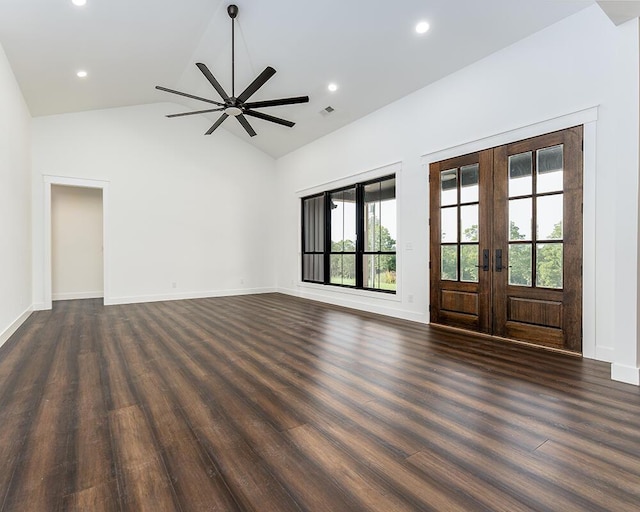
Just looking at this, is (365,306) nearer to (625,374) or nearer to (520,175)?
(520,175)

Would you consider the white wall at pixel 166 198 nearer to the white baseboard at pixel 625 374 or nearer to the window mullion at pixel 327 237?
the window mullion at pixel 327 237

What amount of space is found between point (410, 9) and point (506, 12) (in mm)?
1035

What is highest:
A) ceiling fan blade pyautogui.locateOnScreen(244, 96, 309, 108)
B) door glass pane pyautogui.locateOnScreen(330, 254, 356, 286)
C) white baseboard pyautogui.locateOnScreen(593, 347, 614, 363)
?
ceiling fan blade pyautogui.locateOnScreen(244, 96, 309, 108)

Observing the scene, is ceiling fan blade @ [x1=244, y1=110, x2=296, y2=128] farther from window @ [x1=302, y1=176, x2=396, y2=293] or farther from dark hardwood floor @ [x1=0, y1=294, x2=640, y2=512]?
dark hardwood floor @ [x1=0, y1=294, x2=640, y2=512]

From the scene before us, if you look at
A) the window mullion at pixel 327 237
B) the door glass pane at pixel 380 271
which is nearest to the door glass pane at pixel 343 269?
the window mullion at pixel 327 237

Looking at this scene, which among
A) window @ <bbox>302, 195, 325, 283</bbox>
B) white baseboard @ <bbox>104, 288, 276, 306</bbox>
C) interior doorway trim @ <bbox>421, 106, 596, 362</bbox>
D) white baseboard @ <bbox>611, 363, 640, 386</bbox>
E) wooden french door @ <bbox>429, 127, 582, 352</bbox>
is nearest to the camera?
white baseboard @ <bbox>611, 363, 640, 386</bbox>

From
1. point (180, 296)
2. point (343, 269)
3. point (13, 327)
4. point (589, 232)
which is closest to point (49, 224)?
point (13, 327)

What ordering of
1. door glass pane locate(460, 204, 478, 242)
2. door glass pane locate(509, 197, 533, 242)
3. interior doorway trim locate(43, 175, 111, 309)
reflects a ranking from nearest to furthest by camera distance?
door glass pane locate(509, 197, 533, 242) < door glass pane locate(460, 204, 478, 242) < interior doorway trim locate(43, 175, 111, 309)

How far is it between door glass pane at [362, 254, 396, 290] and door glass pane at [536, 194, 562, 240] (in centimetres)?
238

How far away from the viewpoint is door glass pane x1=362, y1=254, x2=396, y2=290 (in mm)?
5914

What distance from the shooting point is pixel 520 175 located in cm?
405

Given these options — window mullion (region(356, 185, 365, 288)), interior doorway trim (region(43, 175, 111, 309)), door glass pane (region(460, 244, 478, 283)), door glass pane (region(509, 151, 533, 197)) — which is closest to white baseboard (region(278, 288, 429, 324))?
window mullion (region(356, 185, 365, 288))

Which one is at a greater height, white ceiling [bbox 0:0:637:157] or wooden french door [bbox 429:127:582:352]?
white ceiling [bbox 0:0:637:157]

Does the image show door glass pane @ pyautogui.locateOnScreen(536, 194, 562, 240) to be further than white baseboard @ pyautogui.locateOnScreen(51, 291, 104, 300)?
No
